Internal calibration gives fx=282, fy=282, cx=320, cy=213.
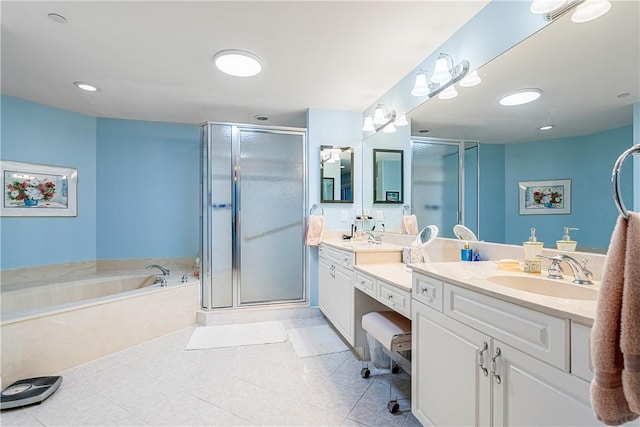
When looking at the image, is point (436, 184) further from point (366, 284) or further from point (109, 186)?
point (109, 186)

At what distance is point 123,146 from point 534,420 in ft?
14.6

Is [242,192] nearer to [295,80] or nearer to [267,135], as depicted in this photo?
[267,135]

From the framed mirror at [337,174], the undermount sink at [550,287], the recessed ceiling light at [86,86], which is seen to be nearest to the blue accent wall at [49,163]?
the recessed ceiling light at [86,86]

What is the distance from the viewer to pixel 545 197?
1394 mm

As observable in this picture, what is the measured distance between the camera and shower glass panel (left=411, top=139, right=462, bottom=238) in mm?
1979

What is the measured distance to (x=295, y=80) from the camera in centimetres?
254

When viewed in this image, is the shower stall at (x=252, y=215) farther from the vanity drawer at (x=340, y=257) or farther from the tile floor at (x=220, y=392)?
the tile floor at (x=220, y=392)

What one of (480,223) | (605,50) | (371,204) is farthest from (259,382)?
(605,50)

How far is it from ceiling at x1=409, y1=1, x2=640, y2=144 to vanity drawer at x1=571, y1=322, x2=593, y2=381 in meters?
0.93

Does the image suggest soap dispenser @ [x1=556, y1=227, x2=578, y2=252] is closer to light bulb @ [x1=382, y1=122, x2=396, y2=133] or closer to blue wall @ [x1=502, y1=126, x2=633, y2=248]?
blue wall @ [x1=502, y1=126, x2=633, y2=248]

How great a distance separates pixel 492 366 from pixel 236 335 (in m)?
2.36

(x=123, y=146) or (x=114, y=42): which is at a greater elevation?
(x=114, y=42)

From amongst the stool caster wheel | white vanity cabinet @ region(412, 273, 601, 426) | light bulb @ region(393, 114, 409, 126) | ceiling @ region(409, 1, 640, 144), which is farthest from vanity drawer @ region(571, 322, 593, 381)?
light bulb @ region(393, 114, 409, 126)

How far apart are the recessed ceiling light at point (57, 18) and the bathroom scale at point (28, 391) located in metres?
2.30
